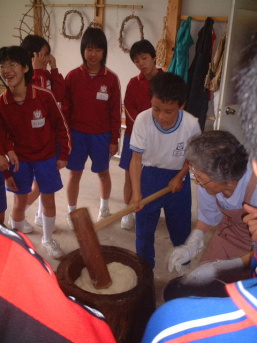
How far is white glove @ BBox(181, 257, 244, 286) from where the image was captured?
1516 mm

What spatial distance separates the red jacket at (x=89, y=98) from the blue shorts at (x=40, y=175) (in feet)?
1.66

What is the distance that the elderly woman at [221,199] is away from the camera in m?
1.38

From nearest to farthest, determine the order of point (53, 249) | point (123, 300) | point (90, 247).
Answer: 1. point (123, 300)
2. point (90, 247)
3. point (53, 249)

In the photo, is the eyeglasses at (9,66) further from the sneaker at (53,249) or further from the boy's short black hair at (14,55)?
the sneaker at (53,249)

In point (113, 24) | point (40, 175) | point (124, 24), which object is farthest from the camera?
point (113, 24)

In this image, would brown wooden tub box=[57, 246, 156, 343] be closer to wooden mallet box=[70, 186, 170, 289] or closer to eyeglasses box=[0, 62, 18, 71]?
wooden mallet box=[70, 186, 170, 289]

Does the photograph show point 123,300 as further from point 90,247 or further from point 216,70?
point 216,70

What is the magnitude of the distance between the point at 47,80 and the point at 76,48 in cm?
210

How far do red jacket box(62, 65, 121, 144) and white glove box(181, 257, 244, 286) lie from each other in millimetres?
1407

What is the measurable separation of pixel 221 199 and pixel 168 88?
0.60 m

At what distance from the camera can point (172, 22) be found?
140 inches

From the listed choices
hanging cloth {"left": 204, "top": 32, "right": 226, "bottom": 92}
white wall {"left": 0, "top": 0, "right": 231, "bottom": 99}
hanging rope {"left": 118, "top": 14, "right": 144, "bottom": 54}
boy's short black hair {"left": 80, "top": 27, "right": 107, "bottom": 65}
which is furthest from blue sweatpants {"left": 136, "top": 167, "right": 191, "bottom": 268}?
hanging rope {"left": 118, "top": 14, "right": 144, "bottom": 54}

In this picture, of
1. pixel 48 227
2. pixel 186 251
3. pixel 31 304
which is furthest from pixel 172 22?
pixel 31 304

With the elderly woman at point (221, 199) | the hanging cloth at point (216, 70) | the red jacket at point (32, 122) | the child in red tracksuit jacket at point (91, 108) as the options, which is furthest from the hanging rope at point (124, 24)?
the elderly woman at point (221, 199)
